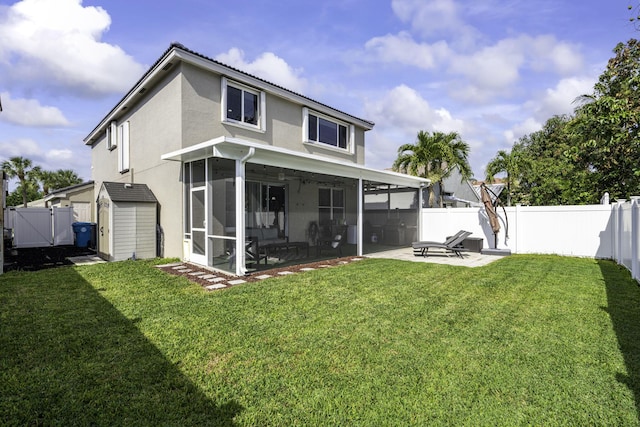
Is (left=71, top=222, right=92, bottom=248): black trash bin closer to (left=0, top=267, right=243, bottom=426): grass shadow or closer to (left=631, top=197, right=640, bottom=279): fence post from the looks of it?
(left=0, top=267, right=243, bottom=426): grass shadow

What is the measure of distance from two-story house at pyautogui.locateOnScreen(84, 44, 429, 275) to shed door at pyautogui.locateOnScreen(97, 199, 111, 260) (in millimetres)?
34

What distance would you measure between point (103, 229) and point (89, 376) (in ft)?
29.7

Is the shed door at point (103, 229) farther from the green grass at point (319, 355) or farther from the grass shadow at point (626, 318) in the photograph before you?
the grass shadow at point (626, 318)

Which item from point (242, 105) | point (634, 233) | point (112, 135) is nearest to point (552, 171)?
point (634, 233)

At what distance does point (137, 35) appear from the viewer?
32.4ft

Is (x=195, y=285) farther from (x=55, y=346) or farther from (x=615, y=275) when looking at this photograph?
(x=615, y=275)

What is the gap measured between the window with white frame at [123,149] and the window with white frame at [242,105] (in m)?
5.32

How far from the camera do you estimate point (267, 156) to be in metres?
8.21

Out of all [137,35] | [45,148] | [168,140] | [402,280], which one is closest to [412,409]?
[402,280]

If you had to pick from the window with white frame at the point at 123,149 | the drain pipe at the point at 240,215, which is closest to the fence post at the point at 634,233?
the drain pipe at the point at 240,215

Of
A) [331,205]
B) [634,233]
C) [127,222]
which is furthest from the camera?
[331,205]

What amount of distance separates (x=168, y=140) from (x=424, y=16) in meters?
9.07

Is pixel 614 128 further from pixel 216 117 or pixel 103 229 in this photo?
pixel 103 229

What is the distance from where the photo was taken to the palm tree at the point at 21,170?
29.3m
